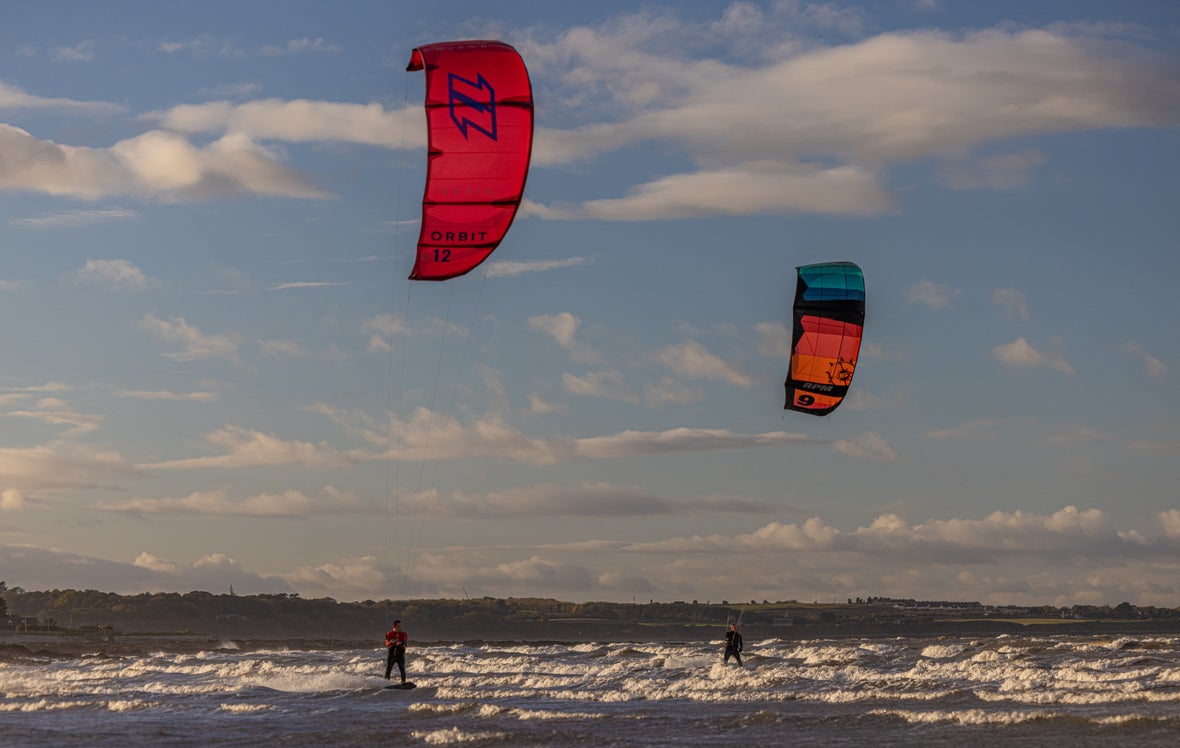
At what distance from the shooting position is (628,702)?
2980 centimetres

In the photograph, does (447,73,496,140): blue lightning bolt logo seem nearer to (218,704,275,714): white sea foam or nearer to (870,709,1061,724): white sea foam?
(218,704,275,714): white sea foam

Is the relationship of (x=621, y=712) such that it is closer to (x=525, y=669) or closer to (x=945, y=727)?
(x=945, y=727)

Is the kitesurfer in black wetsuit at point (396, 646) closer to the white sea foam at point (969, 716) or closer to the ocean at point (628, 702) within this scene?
the ocean at point (628, 702)

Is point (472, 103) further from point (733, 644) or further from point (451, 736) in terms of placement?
point (733, 644)

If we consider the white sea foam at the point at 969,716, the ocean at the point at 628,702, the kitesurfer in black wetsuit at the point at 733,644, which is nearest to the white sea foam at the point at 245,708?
the ocean at the point at 628,702

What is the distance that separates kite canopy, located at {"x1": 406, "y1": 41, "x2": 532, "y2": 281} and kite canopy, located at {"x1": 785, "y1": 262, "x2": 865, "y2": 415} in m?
13.8

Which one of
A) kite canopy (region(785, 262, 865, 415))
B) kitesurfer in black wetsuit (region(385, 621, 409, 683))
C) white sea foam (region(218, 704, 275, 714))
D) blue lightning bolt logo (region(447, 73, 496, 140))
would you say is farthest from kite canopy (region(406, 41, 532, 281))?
kite canopy (region(785, 262, 865, 415))

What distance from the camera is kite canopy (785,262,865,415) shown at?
118ft

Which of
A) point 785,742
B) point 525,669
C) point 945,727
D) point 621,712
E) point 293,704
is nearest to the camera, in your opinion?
point 785,742

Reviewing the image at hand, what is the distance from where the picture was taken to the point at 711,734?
22.9m

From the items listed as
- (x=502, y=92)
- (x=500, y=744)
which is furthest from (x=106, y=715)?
(x=502, y=92)

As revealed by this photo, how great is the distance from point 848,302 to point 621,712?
45.5 ft

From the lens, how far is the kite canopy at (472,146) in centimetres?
2425

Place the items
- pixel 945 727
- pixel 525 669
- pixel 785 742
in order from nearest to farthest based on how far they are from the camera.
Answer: pixel 785 742 < pixel 945 727 < pixel 525 669
